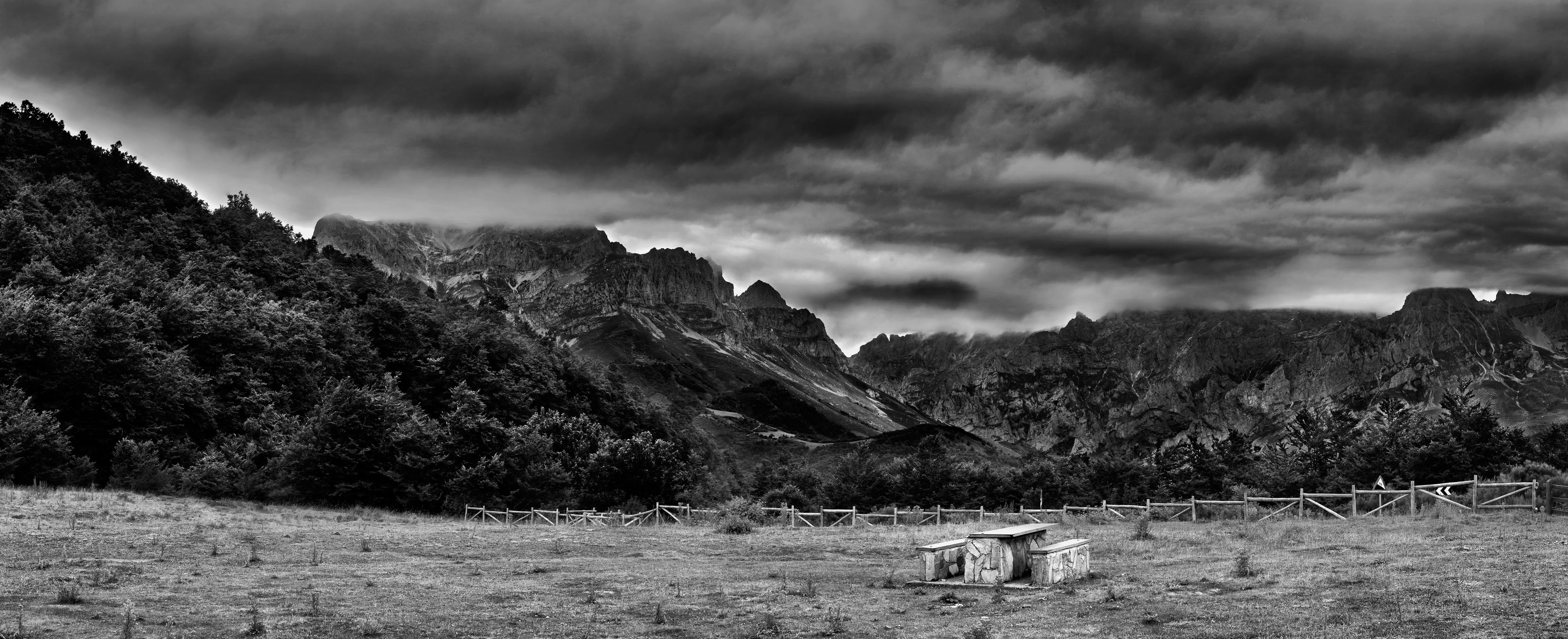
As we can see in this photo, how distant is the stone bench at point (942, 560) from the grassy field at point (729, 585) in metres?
1.08

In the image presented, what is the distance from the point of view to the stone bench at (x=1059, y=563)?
25.8 metres

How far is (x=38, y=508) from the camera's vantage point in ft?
132

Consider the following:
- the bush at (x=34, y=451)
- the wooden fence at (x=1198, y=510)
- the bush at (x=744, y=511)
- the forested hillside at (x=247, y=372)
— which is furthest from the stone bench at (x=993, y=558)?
the bush at (x=34, y=451)

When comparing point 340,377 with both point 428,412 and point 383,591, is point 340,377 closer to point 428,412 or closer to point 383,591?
point 428,412

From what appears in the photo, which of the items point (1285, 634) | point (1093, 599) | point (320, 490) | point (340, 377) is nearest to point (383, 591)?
point (1093, 599)

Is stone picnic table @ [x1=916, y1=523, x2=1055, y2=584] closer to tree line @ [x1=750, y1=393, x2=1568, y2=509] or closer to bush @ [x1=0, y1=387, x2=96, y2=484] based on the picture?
bush @ [x1=0, y1=387, x2=96, y2=484]

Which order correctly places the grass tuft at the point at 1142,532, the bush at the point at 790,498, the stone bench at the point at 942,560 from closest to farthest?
1. the stone bench at the point at 942,560
2. the grass tuft at the point at 1142,532
3. the bush at the point at 790,498

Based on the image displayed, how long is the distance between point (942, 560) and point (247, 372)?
95169 millimetres

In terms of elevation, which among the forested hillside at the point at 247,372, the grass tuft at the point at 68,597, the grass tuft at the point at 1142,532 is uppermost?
the forested hillside at the point at 247,372

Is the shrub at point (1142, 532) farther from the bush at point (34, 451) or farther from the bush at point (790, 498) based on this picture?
the bush at point (790, 498)

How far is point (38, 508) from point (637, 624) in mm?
30834

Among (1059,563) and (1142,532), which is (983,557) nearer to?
(1059,563)

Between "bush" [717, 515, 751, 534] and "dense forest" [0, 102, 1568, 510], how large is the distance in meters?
30.2

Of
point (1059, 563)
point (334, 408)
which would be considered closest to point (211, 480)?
point (334, 408)
